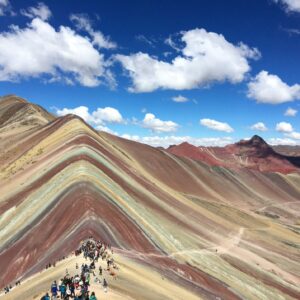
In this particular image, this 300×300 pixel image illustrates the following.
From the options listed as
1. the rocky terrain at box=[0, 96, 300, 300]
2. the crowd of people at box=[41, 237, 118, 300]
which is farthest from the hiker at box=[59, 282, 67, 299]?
the rocky terrain at box=[0, 96, 300, 300]

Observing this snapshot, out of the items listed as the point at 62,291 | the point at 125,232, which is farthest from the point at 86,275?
the point at 125,232

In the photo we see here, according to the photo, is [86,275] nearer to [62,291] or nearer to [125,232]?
[62,291]

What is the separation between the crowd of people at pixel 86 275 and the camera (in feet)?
64.8

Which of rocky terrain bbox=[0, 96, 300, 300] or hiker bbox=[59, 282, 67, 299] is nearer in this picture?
hiker bbox=[59, 282, 67, 299]

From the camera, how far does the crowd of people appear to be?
19.8m

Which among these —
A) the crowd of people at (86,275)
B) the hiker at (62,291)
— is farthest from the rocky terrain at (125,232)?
the hiker at (62,291)

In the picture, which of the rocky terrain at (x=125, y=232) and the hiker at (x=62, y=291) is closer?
the hiker at (x=62, y=291)

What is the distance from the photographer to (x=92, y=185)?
1853 inches

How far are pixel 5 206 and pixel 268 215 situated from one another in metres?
94.1

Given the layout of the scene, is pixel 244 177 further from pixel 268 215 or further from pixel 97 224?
pixel 97 224

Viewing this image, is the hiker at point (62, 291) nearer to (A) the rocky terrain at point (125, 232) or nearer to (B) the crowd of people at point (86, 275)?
(B) the crowd of people at point (86, 275)

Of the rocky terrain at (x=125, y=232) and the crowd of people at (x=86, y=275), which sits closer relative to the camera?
the crowd of people at (x=86, y=275)

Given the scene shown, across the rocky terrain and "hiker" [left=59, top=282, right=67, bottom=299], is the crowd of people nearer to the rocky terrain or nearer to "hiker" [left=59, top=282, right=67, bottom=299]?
"hiker" [left=59, top=282, right=67, bottom=299]

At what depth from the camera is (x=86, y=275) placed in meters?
22.6
